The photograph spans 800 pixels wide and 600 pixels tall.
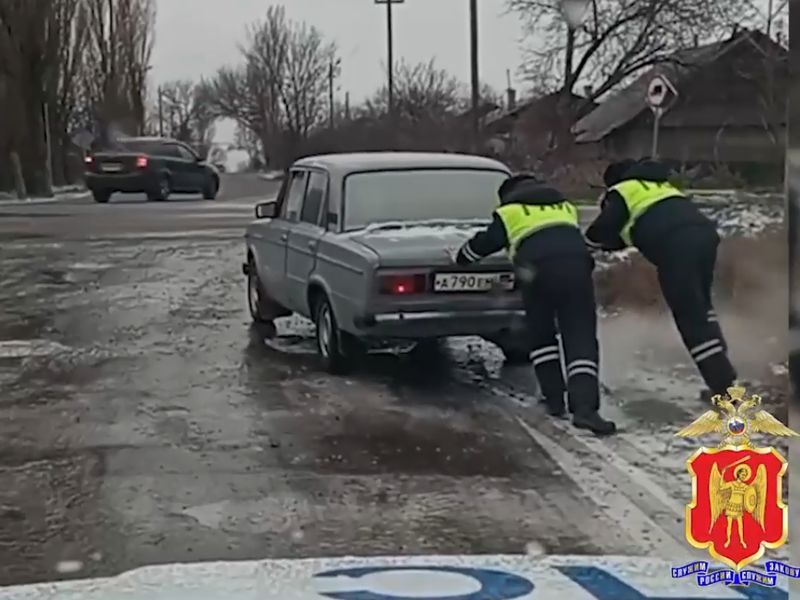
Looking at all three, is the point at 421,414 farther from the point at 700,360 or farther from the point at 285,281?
the point at 285,281

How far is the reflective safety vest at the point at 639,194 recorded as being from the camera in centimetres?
770

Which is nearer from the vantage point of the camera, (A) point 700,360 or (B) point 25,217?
(A) point 700,360

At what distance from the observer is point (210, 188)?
90.4 feet

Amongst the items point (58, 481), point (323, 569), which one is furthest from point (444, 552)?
point (58, 481)

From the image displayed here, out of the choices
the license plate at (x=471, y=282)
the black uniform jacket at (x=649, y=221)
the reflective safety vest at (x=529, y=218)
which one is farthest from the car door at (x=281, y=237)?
the black uniform jacket at (x=649, y=221)

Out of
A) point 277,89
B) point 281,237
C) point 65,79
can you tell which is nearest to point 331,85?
point 277,89

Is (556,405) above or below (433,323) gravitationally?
below

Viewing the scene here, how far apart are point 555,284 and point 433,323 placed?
1.08 meters

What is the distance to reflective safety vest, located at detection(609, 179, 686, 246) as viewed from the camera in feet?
25.3

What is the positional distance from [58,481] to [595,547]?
2.73 meters

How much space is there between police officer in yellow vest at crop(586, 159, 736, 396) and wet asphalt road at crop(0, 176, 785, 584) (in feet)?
1.49

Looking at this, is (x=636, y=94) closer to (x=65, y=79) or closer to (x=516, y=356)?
(x=516, y=356)

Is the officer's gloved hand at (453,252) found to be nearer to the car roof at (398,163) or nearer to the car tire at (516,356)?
the car roof at (398,163)

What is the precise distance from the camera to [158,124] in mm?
29047
